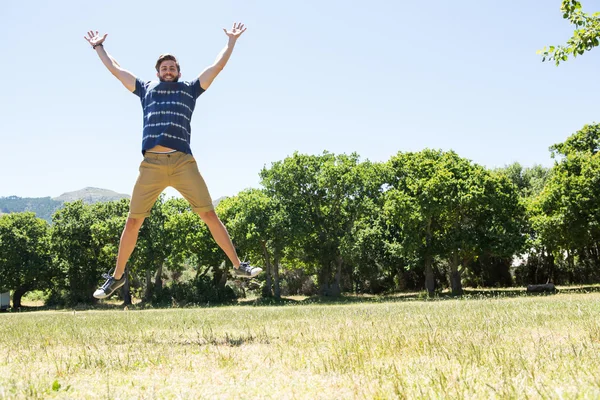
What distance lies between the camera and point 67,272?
48.8 m

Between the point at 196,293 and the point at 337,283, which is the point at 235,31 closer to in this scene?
the point at 337,283

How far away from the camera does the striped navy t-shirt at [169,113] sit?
21.9 feet

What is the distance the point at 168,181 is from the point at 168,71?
5.39 ft

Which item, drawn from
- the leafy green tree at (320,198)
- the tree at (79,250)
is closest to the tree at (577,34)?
the leafy green tree at (320,198)

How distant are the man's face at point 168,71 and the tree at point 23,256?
49.0 metres

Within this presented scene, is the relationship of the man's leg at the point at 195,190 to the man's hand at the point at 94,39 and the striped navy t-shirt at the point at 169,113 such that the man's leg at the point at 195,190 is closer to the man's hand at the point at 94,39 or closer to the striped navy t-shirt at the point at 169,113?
the striped navy t-shirt at the point at 169,113

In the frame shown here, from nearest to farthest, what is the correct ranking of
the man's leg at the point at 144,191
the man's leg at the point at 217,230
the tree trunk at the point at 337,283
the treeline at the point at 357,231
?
the man's leg at the point at 144,191, the man's leg at the point at 217,230, the treeline at the point at 357,231, the tree trunk at the point at 337,283

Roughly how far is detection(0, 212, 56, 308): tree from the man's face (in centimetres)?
4900

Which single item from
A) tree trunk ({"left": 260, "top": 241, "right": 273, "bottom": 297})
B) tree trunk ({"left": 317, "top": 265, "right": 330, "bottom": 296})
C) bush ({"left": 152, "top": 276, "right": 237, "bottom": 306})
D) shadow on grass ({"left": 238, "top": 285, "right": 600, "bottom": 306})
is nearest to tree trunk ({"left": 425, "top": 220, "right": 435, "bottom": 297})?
shadow on grass ({"left": 238, "top": 285, "right": 600, "bottom": 306})

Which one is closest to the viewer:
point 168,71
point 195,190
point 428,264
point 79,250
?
point 168,71

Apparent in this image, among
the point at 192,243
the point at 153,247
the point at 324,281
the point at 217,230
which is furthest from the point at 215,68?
the point at 153,247

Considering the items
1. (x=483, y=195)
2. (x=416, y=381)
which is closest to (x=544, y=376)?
(x=416, y=381)

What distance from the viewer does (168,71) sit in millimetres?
6938

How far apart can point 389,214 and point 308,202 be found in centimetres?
780
